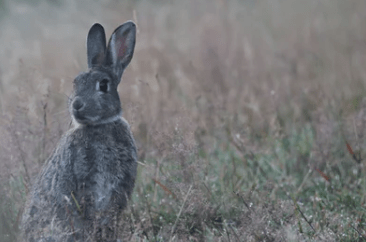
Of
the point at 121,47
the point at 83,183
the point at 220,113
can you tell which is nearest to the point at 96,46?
the point at 121,47

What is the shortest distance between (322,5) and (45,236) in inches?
263

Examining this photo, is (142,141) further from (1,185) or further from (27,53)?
(27,53)

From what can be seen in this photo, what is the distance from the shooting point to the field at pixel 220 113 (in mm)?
4203

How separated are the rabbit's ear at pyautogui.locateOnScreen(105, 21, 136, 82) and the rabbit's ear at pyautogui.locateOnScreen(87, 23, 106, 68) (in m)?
0.06

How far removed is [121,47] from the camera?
4371 mm

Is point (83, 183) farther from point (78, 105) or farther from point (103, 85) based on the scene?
point (103, 85)

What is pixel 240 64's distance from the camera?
7.75 meters

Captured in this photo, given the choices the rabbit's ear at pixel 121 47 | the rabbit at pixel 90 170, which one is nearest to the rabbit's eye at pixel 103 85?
the rabbit at pixel 90 170

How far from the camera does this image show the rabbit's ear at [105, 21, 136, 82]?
4.27 metres

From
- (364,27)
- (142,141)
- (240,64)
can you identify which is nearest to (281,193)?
(142,141)

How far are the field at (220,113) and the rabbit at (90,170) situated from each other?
0.17m

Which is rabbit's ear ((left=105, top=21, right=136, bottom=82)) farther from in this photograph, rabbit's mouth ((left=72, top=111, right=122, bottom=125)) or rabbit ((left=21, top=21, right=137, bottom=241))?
rabbit's mouth ((left=72, top=111, right=122, bottom=125))

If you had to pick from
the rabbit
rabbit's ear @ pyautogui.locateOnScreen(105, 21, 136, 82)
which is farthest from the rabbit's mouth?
rabbit's ear @ pyautogui.locateOnScreen(105, 21, 136, 82)

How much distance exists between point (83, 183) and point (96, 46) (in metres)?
1.03
